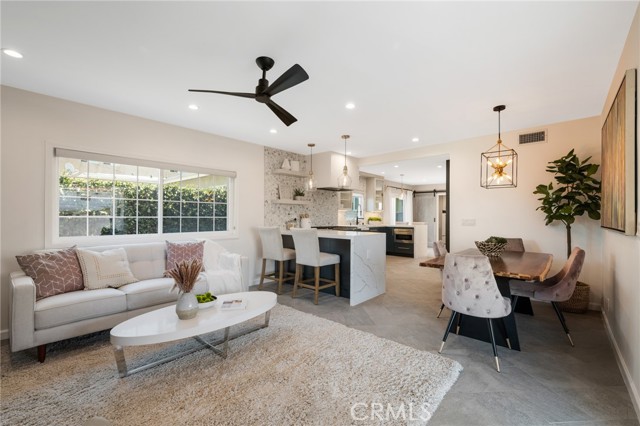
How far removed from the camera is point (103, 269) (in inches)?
115

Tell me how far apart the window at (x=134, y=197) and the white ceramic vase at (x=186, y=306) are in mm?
2110

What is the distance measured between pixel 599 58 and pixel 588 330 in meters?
2.67

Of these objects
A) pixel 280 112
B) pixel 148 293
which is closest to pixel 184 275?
pixel 148 293

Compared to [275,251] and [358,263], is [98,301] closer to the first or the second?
[275,251]

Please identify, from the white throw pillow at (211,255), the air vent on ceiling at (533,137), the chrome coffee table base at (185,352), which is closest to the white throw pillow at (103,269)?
the white throw pillow at (211,255)

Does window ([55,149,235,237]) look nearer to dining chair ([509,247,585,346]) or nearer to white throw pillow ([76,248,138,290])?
white throw pillow ([76,248,138,290])

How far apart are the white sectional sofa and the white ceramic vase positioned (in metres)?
0.94

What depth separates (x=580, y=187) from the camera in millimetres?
3461

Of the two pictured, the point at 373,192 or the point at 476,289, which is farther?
the point at 373,192

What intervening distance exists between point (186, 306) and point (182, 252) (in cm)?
156

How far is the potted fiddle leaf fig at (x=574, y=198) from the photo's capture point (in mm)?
3421

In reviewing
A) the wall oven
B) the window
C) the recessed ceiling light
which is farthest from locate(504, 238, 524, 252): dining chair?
the recessed ceiling light

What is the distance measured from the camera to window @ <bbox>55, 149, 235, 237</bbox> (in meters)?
A: 3.31

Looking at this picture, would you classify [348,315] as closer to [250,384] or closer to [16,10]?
[250,384]
